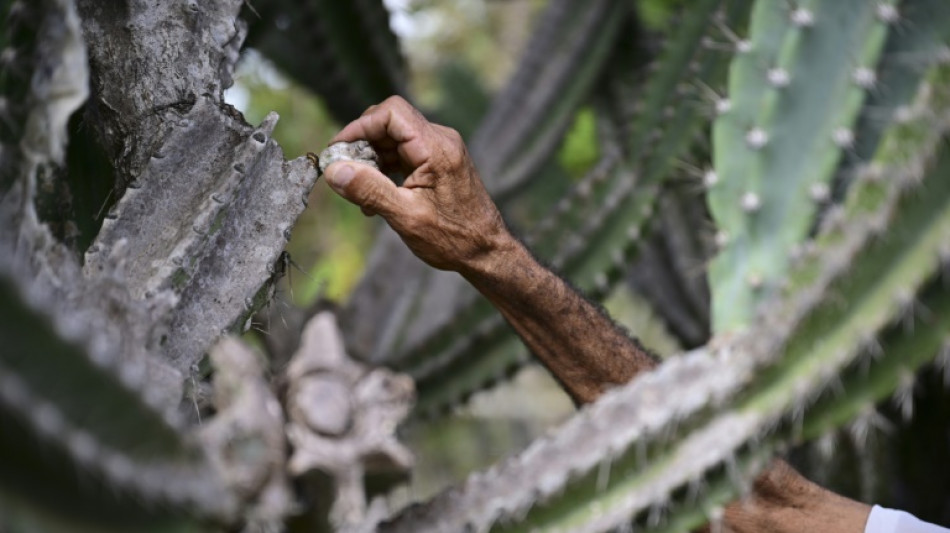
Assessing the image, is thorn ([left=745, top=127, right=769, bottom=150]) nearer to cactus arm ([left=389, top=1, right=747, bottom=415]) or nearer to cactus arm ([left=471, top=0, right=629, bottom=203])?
cactus arm ([left=389, top=1, right=747, bottom=415])

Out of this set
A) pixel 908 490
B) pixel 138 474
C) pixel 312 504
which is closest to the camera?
pixel 138 474

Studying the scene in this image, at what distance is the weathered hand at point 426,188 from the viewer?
129 cm

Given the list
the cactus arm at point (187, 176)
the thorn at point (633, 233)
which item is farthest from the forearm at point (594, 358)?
the thorn at point (633, 233)

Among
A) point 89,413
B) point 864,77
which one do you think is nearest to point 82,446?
point 89,413

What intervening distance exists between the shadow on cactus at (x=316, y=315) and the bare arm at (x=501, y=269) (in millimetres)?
153

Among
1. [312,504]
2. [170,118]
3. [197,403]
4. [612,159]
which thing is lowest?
[312,504]

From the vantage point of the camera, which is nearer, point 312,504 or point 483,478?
point 312,504

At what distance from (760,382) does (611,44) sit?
2059 millimetres

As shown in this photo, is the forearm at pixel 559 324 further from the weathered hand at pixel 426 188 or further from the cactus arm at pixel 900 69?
the cactus arm at pixel 900 69

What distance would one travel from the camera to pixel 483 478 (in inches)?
43.6

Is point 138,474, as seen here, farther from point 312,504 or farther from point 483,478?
point 483,478

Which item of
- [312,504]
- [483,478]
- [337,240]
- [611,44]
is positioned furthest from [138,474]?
[337,240]

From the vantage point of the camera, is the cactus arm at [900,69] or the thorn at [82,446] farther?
the cactus arm at [900,69]

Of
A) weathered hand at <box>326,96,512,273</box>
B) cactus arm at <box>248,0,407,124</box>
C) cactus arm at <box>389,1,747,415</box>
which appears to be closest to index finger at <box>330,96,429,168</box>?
weathered hand at <box>326,96,512,273</box>
